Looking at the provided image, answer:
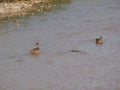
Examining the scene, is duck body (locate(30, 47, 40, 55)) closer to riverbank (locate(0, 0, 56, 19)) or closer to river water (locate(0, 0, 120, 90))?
river water (locate(0, 0, 120, 90))

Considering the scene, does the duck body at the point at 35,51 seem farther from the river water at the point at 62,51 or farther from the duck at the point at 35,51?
the river water at the point at 62,51

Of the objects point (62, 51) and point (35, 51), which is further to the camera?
point (62, 51)

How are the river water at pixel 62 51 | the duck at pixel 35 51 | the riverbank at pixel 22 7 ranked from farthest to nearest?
the riverbank at pixel 22 7 < the duck at pixel 35 51 < the river water at pixel 62 51

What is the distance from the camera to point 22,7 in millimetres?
24078

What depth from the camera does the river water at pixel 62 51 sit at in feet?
39.5

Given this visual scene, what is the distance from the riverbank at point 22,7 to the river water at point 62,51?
95 cm

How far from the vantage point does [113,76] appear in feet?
40.3

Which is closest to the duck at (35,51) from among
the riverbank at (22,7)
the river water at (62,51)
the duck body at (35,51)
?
the duck body at (35,51)

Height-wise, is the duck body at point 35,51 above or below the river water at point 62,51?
above

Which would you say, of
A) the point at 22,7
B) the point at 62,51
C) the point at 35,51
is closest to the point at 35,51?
the point at 35,51

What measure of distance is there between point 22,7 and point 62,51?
369 inches

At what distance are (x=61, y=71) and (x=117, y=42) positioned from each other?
3.90m

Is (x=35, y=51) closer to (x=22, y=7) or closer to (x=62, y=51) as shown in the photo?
(x=62, y=51)

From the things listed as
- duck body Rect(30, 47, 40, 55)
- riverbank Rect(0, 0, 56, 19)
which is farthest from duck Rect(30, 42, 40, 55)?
riverbank Rect(0, 0, 56, 19)
